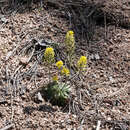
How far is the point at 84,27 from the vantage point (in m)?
3.87

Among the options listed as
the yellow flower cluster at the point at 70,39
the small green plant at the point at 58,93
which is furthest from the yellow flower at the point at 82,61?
the small green plant at the point at 58,93

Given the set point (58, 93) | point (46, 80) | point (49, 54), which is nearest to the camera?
point (49, 54)

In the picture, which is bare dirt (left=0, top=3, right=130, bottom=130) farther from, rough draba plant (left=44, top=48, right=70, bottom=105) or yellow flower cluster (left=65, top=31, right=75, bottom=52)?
yellow flower cluster (left=65, top=31, right=75, bottom=52)

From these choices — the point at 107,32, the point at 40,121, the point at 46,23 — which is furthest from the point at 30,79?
the point at 107,32

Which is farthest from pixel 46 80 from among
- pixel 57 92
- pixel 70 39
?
pixel 70 39

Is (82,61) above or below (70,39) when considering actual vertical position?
below

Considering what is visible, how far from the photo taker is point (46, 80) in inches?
125

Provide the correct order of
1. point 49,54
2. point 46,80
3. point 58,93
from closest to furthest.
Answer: point 49,54
point 58,93
point 46,80

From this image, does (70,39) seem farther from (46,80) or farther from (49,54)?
(46,80)

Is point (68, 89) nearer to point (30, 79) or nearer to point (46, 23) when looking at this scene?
point (30, 79)

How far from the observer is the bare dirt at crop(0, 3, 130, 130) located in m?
2.79

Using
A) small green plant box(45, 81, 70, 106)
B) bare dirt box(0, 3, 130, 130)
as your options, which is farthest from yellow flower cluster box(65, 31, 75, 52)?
bare dirt box(0, 3, 130, 130)

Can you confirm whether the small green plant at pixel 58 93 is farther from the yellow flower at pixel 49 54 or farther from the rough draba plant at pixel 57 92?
the yellow flower at pixel 49 54

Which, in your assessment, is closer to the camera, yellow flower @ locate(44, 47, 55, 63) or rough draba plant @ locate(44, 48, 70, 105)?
yellow flower @ locate(44, 47, 55, 63)
